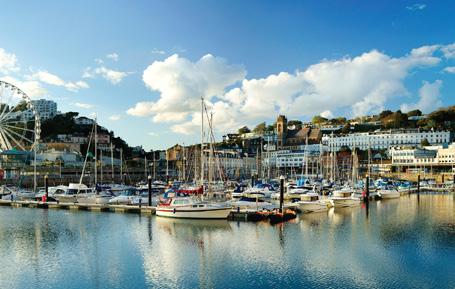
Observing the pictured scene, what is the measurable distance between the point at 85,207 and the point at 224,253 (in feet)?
73.2

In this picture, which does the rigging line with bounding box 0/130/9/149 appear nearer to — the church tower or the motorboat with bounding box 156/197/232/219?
the motorboat with bounding box 156/197/232/219

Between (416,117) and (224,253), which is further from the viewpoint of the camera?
(416,117)

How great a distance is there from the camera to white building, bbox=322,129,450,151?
14225cm

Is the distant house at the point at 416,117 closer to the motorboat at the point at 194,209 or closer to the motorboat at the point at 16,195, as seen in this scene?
the motorboat at the point at 16,195

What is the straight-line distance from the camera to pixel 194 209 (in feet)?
101

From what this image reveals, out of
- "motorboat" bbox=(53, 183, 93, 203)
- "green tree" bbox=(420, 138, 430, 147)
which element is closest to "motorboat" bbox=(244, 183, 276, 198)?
"motorboat" bbox=(53, 183, 93, 203)

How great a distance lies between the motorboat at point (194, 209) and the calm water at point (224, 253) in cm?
71

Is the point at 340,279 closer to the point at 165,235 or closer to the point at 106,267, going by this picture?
the point at 106,267

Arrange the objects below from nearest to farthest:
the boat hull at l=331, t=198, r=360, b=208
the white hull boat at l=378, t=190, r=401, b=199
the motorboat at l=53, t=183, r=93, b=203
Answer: the boat hull at l=331, t=198, r=360, b=208 < the motorboat at l=53, t=183, r=93, b=203 < the white hull boat at l=378, t=190, r=401, b=199

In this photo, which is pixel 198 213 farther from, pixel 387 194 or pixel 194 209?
pixel 387 194

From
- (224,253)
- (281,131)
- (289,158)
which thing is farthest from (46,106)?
(224,253)

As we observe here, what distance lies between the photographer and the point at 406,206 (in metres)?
45.4

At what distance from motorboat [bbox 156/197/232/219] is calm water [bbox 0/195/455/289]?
71 centimetres

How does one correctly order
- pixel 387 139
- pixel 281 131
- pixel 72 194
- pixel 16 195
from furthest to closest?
pixel 281 131
pixel 387 139
pixel 16 195
pixel 72 194
